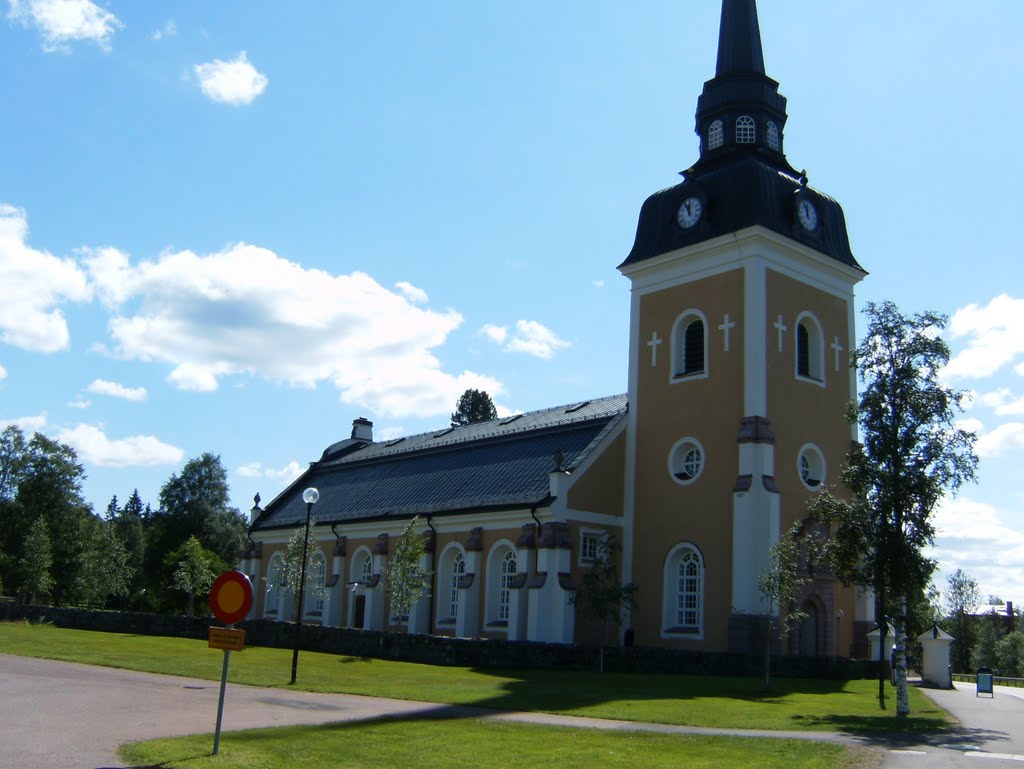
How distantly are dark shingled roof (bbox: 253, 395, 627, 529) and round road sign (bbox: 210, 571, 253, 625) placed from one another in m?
24.6

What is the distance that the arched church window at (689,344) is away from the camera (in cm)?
3797

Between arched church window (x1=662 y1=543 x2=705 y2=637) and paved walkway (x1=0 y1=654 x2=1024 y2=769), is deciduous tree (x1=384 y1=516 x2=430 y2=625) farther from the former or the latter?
paved walkway (x1=0 y1=654 x2=1024 y2=769)

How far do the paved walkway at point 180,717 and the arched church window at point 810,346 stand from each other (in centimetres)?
1673

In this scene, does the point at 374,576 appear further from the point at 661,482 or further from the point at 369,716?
the point at 369,716

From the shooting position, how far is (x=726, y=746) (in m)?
15.2

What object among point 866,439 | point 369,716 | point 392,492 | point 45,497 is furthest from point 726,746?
point 45,497

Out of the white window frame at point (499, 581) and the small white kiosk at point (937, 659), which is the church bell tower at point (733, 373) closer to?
the small white kiosk at point (937, 659)

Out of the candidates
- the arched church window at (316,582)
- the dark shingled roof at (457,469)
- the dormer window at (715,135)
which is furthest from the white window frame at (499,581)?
the dormer window at (715,135)

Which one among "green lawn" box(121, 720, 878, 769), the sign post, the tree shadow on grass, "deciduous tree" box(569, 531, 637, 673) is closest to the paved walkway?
"green lawn" box(121, 720, 878, 769)

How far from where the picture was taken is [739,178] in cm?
3719

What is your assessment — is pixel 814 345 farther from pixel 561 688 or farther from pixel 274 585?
pixel 274 585

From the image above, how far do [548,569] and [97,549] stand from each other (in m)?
51.9

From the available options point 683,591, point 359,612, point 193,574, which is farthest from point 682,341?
point 193,574

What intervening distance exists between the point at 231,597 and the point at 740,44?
3583cm
